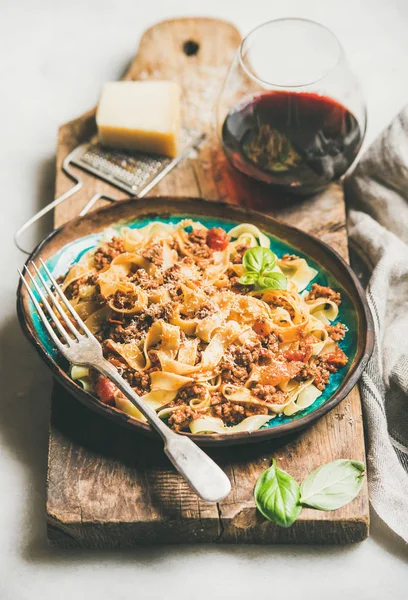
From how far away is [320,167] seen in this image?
5.25m

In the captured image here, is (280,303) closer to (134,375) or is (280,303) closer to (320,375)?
(320,375)

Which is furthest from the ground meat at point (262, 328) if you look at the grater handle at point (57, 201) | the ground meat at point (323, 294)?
the grater handle at point (57, 201)

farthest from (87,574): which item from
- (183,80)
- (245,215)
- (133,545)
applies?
(183,80)

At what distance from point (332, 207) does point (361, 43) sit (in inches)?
96.9

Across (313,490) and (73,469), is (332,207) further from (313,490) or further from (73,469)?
(73,469)

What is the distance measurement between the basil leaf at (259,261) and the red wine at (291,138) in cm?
84

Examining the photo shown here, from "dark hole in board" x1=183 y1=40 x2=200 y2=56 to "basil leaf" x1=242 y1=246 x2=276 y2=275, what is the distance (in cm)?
257

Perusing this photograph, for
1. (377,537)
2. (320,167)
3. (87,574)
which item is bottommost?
(377,537)

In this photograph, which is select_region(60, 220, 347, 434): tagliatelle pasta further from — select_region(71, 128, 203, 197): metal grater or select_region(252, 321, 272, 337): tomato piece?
select_region(71, 128, 203, 197): metal grater

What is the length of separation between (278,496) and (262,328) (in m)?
0.92

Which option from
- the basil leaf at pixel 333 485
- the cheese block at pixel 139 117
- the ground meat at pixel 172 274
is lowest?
the basil leaf at pixel 333 485

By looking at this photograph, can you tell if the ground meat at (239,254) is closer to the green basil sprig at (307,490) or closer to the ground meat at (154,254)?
the ground meat at (154,254)

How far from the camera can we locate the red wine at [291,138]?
505 cm

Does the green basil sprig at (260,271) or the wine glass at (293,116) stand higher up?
the wine glass at (293,116)
